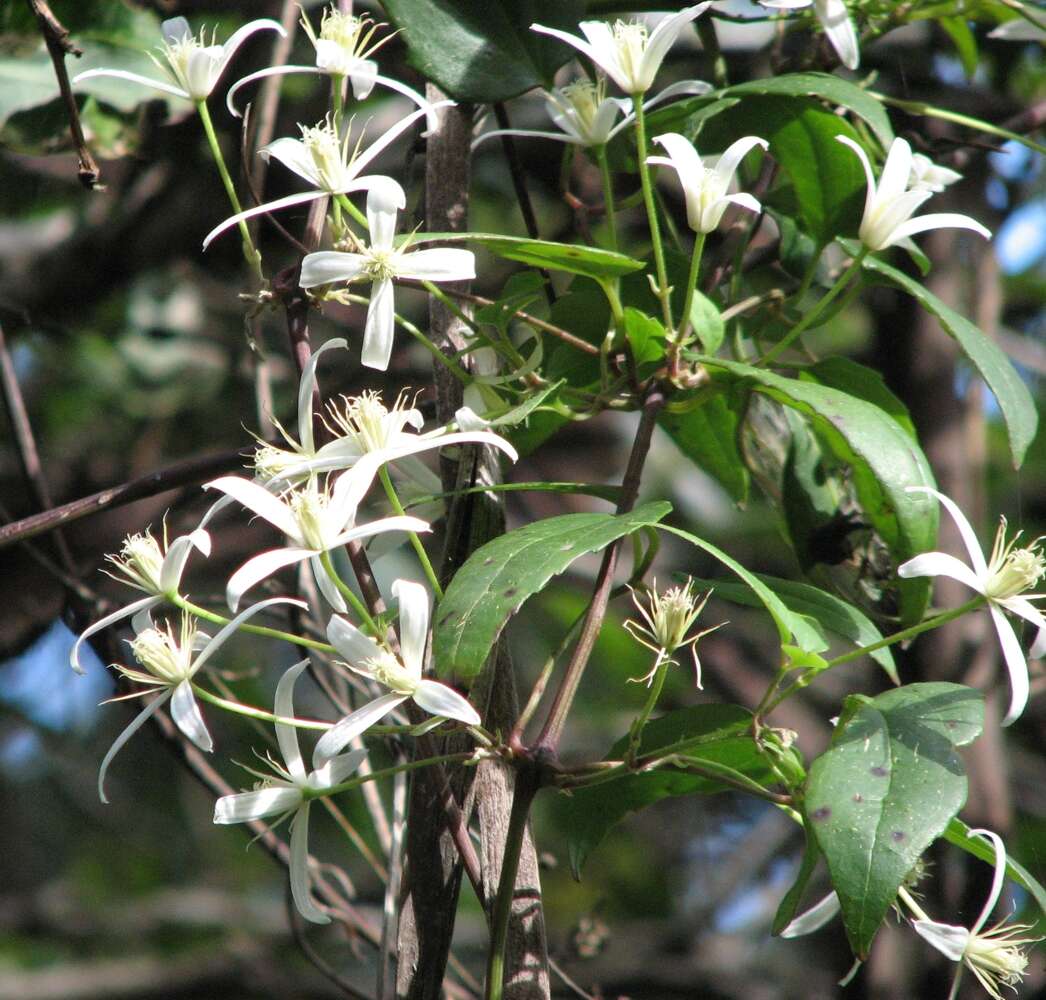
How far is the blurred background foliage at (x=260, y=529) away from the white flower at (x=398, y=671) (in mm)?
186

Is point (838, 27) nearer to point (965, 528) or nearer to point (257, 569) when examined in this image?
point (965, 528)

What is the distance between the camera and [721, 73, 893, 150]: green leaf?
0.56 metres

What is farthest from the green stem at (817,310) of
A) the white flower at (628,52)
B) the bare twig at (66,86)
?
the bare twig at (66,86)

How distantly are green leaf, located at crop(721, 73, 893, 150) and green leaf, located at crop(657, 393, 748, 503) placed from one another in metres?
0.16

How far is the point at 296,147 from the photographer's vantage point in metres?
0.51

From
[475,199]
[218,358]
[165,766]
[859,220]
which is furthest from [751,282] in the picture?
[165,766]

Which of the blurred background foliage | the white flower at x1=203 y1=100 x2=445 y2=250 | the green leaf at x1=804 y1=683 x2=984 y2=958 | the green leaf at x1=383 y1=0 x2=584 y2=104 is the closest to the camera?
the green leaf at x1=804 y1=683 x2=984 y2=958

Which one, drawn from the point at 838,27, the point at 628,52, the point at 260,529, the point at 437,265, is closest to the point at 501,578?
the point at 437,265

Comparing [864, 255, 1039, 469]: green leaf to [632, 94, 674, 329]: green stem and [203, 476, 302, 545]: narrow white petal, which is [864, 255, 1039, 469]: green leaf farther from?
[203, 476, 302, 545]: narrow white petal

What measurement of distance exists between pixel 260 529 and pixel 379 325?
34.0 inches

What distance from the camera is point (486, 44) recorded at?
24.7 inches

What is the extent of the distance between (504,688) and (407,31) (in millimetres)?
326

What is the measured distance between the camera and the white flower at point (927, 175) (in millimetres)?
590

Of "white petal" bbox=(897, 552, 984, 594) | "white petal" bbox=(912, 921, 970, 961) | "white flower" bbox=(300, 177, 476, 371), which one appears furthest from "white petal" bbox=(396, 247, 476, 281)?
"white petal" bbox=(912, 921, 970, 961)
